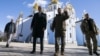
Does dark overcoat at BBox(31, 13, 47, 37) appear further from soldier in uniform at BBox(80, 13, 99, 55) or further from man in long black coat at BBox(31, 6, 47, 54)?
soldier in uniform at BBox(80, 13, 99, 55)

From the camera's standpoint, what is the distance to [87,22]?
→ 9.68 metres

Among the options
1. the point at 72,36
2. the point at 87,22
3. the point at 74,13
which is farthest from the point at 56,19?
the point at 74,13

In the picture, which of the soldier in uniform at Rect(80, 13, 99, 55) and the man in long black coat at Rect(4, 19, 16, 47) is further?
the man in long black coat at Rect(4, 19, 16, 47)

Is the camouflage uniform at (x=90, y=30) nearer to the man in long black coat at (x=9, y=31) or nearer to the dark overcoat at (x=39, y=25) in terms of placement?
the dark overcoat at (x=39, y=25)

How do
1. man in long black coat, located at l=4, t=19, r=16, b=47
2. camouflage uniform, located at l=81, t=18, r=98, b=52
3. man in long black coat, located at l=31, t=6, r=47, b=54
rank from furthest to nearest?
man in long black coat, located at l=4, t=19, r=16, b=47, camouflage uniform, located at l=81, t=18, r=98, b=52, man in long black coat, located at l=31, t=6, r=47, b=54

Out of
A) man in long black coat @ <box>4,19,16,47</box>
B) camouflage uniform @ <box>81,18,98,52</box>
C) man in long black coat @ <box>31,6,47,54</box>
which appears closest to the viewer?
man in long black coat @ <box>31,6,47,54</box>

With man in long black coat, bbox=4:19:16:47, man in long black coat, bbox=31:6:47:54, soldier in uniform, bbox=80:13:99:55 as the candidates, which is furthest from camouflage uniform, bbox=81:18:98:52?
man in long black coat, bbox=4:19:16:47

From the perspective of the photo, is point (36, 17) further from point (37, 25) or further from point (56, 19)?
point (56, 19)

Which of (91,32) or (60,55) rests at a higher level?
(91,32)

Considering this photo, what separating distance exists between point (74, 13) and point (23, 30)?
1754cm

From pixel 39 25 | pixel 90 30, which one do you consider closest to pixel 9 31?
pixel 39 25

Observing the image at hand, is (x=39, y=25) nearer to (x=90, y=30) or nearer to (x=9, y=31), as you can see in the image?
(x=90, y=30)

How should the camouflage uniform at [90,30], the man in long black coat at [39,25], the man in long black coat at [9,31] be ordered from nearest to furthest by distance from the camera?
1. the man in long black coat at [39,25]
2. the camouflage uniform at [90,30]
3. the man in long black coat at [9,31]

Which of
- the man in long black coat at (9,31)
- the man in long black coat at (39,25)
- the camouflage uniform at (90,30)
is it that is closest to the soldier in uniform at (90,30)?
the camouflage uniform at (90,30)
